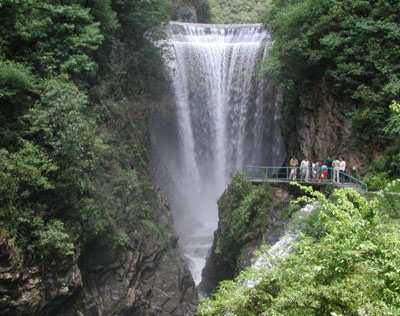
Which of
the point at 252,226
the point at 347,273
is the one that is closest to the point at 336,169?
the point at 252,226

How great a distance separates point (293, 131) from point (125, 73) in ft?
29.4

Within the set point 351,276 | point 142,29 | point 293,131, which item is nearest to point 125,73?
point 142,29

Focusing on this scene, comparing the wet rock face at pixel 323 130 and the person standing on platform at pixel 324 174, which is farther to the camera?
the wet rock face at pixel 323 130

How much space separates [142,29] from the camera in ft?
74.2

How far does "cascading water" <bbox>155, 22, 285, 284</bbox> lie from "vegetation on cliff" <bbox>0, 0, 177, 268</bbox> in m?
7.51

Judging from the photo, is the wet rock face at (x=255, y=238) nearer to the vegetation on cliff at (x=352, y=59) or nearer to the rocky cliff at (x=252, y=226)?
the rocky cliff at (x=252, y=226)

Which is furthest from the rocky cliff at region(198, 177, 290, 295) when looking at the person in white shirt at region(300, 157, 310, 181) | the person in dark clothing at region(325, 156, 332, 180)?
the person in dark clothing at region(325, 156, 332, 180)

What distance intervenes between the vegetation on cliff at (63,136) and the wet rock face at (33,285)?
34 cm

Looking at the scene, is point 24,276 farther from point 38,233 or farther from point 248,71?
point 248,71

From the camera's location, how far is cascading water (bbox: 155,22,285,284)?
25.8 meters

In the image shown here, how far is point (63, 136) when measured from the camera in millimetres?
12109

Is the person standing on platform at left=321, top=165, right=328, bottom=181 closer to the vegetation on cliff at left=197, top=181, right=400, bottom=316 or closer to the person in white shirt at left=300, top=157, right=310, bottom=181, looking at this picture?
the person in white shirt at left=300, top=157, right=310, bottom=181

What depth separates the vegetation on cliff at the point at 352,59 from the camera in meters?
15.3

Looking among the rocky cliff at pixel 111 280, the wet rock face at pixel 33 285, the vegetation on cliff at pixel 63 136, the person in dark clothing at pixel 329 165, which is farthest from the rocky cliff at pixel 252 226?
the wet rock face at pixel 33 285
